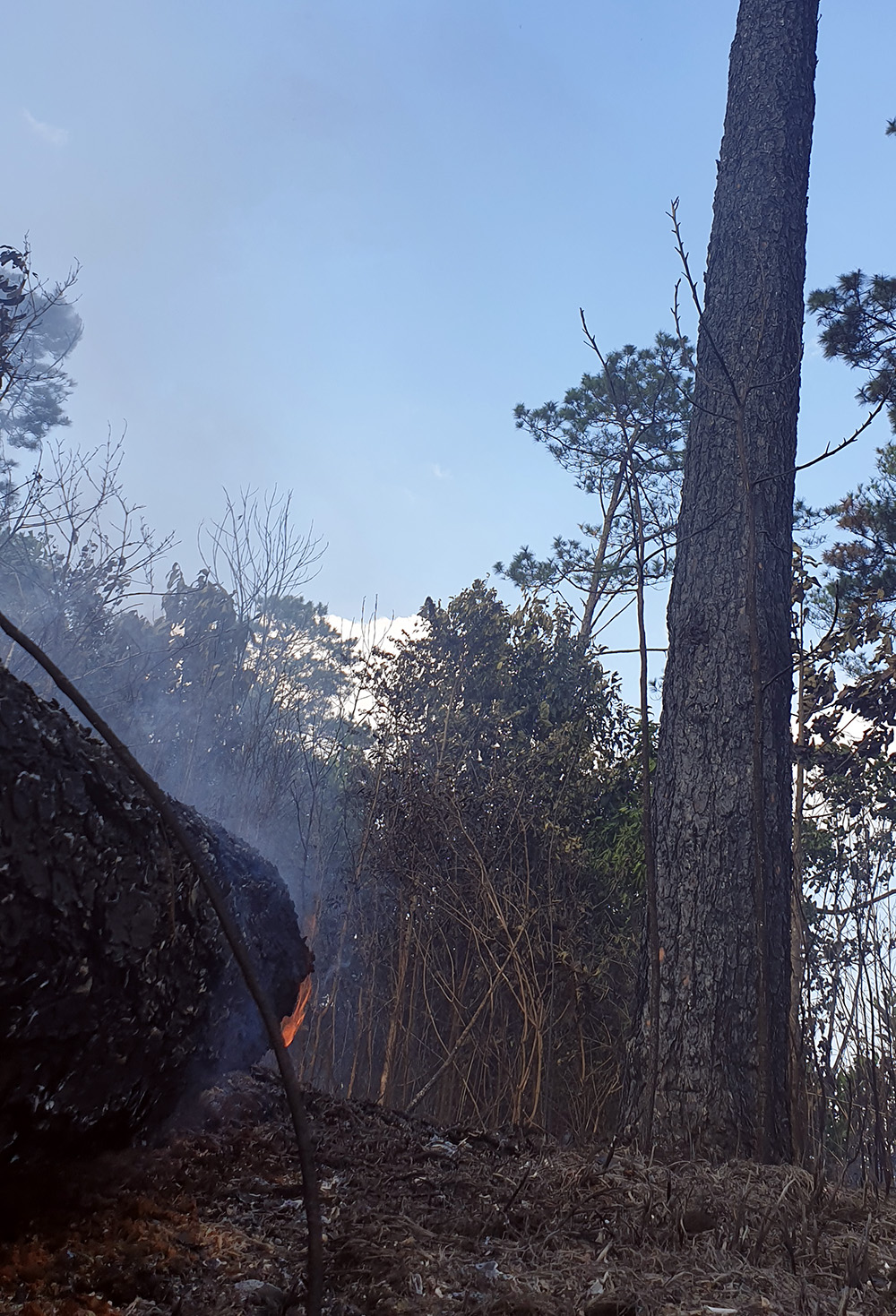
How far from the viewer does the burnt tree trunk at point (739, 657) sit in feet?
9.43

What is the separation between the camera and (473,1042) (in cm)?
568

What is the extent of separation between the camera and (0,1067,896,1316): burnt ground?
1453 millimetres

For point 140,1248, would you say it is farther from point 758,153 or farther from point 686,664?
point 758,153

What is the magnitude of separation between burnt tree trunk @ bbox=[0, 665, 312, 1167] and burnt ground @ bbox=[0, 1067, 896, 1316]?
15 centimetres

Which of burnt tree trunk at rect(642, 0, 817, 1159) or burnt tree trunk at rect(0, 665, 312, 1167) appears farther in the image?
burnt tree trunk at rect(642, 0, 817, 1159)

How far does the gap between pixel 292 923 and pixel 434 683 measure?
463 centimetres

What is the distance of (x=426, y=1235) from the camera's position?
1.77 meters

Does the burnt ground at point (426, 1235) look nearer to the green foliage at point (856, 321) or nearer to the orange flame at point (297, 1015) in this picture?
the orange flame at point (297, 1015)

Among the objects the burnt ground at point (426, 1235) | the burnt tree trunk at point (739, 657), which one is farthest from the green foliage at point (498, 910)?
the burnt ground at point (426, 1235)

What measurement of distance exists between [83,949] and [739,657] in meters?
2.66

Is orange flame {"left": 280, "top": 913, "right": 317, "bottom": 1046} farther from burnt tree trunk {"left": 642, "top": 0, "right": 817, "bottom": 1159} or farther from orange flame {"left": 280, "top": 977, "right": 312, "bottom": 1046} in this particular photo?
burnt tree trunk {"left": 642, "top": 0, "right": 817, "bottom": 1159}

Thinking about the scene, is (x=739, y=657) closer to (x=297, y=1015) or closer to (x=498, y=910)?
(x=498, y=910)

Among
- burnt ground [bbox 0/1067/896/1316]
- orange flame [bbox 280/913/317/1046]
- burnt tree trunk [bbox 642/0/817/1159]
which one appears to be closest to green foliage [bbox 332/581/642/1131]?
orange flame [bbox 280/913/317/1046]

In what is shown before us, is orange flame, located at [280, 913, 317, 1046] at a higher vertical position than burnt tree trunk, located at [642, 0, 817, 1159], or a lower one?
lower
